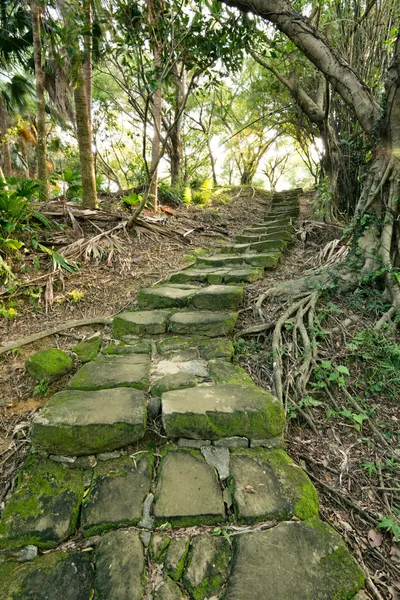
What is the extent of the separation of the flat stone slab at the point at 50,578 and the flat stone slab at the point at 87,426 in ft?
1.13

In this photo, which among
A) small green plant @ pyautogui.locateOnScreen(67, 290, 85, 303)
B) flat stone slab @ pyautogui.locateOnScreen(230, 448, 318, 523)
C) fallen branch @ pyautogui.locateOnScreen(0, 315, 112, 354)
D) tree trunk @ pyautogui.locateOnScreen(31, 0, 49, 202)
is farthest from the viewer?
tree trunk @ pyautogui.locateOnScreen(31, 0, 49, 202)

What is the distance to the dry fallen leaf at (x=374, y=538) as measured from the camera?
107cm

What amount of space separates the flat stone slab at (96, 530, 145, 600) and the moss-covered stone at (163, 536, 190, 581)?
0.25 ft

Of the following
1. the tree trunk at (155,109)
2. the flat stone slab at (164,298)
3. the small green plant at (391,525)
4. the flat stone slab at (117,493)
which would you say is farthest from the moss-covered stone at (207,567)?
the tree trunk at (155,109)

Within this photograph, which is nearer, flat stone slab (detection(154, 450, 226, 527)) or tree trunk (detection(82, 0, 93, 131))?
flat stone slab (detection(154, 450, 226, 527))

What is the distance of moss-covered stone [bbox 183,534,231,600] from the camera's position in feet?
2.75

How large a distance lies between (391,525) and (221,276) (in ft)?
6.99

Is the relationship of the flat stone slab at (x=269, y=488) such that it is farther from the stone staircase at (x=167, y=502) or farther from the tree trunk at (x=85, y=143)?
the tree trunk at (x=85, y=143)

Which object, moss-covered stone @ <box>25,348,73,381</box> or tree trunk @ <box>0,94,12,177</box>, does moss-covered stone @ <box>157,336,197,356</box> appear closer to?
moss-covered stone @ <box>25,348,73,381</box>

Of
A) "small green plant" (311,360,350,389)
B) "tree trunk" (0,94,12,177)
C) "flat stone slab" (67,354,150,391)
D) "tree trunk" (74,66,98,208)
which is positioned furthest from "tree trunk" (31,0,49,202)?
"small green plant" (311,360,350,389)

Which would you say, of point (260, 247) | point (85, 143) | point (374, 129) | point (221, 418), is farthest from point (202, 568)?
point (85, 143)

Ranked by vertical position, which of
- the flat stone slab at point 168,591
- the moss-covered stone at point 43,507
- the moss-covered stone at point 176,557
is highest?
the moss-covered stone at point 43,507

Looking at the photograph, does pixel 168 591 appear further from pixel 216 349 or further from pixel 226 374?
pixel 216 349

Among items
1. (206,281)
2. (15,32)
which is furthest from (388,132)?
(15,32)
